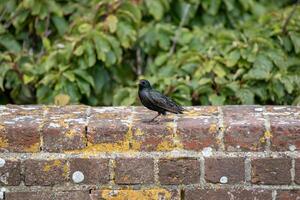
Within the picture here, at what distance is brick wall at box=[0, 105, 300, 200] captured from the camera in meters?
2.69

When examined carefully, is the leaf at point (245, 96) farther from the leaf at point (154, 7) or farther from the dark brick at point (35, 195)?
the dark brick at point (35, 195)

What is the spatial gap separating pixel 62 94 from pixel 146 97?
5.54 feet

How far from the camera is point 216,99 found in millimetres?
4465

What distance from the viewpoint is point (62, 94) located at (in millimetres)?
4633

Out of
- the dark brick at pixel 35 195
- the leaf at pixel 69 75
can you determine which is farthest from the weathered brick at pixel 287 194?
the leaf at pixel 69 75

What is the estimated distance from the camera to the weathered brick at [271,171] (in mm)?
2674

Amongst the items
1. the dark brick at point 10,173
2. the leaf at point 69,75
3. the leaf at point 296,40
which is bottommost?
the dark brick at point 10,173

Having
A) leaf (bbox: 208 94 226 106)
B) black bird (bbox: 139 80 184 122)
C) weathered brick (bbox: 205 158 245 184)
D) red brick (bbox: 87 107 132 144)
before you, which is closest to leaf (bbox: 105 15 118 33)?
leaf (bbox: 208 94 226 106)

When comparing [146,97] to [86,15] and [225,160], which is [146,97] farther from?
[86,15]

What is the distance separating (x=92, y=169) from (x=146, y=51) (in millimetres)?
2872

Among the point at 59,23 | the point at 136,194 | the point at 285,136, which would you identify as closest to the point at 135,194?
the point at 136,194

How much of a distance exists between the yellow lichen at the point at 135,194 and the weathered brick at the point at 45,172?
161mm

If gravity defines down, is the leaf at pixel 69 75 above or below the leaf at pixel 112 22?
below

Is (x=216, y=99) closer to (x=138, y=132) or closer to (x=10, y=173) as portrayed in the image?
(x=138, y=132)
